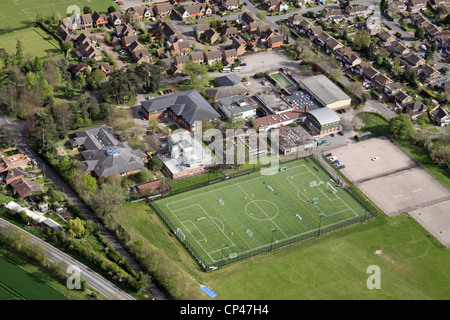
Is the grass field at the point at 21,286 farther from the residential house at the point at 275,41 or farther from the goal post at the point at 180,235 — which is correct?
the residential house at the point at 275,41

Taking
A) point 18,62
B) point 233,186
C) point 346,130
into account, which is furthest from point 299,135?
point 18,62

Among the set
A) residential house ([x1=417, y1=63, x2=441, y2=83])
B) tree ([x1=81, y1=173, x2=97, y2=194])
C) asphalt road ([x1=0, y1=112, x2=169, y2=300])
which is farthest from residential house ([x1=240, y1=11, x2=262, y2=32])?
tree ([x1=81, y1=173, x2=97, y2=194])

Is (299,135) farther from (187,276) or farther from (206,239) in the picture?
(187,276)

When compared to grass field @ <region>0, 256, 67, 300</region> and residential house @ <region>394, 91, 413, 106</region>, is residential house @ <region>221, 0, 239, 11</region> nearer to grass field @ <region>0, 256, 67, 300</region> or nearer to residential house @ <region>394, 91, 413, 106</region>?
residential house @ <region>394, 91, 413, 106</region>

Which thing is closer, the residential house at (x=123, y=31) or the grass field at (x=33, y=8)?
the residential house at (x=123, y=31)

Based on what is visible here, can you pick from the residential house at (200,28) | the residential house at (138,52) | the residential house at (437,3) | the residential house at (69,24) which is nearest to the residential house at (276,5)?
the residential house at (200,28)
